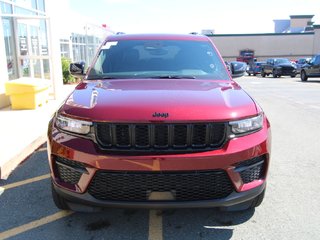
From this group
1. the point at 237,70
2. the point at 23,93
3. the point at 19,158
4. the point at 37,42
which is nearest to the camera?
the point at 237,70

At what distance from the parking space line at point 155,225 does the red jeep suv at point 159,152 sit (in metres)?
0.50

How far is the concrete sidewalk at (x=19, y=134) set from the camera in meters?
5.30

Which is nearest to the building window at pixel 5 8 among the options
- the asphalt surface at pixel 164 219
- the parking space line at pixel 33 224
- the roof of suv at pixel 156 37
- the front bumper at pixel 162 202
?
the roof of suv at pixel 156 37

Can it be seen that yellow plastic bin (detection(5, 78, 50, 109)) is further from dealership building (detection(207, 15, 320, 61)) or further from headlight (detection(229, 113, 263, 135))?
dealership building (detection(207, 15, 320, 61))

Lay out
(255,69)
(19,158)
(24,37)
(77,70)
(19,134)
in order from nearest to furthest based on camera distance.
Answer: (77,70)
(19,158)
(19,134)
(24,37)
(255,69)

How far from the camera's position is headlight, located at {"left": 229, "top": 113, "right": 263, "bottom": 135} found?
3045 mm

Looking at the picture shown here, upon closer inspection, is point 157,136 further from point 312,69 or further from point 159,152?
point 312,69

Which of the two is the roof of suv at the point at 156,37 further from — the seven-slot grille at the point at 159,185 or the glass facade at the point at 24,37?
the glass facade at the point at 24,37

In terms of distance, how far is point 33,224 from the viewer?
3.54 m

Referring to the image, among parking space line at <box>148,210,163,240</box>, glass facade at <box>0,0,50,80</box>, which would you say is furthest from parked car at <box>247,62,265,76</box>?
parking space line at <box>148,210,163,240</box>

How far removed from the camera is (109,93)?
11.1ft

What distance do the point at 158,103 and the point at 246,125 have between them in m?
0.77

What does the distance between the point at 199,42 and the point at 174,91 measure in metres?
1.77

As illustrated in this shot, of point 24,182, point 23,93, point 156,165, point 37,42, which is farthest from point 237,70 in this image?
point 37,42
